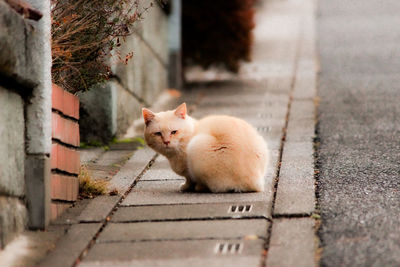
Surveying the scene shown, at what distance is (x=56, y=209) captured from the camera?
467cm

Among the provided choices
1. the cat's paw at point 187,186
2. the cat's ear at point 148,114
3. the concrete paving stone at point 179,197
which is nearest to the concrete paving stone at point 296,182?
the concrete paving stone at point 179,197

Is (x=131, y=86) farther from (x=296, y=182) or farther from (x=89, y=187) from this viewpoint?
(x=296, y=182)

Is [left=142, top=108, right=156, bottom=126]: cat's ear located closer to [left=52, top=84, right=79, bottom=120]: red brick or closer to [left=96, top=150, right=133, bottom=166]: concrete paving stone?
[left=52, top=84, right=79, bottom=120]: red brick

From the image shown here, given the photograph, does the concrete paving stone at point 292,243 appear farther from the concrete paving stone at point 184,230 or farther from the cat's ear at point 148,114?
the cat's ear at point 148,114

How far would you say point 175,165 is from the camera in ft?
17.5

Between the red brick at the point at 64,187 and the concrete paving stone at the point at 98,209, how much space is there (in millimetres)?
149

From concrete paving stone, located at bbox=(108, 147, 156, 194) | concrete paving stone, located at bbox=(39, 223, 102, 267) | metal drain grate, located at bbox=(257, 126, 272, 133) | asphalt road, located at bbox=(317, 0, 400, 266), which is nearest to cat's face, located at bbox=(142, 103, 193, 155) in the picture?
concrete paving stone, located at bbox=(108, 147, 156, 194)

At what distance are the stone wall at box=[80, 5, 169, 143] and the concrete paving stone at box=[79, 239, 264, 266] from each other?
2575 millimetres

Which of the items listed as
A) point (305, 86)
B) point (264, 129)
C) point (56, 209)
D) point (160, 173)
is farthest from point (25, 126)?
point (305, 86)

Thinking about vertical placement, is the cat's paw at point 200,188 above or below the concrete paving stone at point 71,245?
above

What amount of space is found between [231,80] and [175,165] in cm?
566

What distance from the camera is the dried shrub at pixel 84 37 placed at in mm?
5059

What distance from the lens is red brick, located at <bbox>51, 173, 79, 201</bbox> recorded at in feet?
15.2

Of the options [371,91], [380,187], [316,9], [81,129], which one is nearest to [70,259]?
[380,187]
